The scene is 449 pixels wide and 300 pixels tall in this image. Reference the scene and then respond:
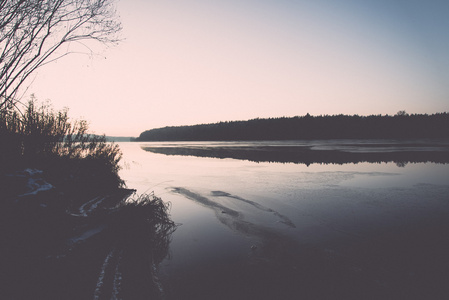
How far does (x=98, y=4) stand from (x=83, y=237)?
263 inches

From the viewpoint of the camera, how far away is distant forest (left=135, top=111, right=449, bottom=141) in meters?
99.6

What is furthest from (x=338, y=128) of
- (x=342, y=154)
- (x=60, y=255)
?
(x=60, y=255)

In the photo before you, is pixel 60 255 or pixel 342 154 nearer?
pixel 60 255

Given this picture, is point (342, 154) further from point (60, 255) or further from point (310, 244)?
point (60, 255)

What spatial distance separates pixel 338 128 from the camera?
11194 centimetres

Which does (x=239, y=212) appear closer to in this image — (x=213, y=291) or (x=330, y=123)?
(x=213, y=291)

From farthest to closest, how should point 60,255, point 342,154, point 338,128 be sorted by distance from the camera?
point 338,128 < point 342,154 < point 60,255

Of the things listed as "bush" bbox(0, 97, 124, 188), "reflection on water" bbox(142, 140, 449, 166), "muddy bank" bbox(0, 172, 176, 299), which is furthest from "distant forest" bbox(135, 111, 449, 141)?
"muddy bank" bbox(0, 172, 176, 299)

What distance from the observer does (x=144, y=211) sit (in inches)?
276

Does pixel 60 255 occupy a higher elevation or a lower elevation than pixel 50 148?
lower

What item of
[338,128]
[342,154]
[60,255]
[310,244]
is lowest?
[310,244]

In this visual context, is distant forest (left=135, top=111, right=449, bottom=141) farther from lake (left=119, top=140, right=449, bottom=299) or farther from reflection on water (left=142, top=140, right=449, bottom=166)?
lake (left=119, top=140, right=449, bottom=299)

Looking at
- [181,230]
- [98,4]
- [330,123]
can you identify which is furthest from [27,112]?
[330,123]

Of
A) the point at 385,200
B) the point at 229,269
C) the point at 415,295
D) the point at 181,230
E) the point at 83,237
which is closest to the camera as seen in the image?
the point at 415,295
